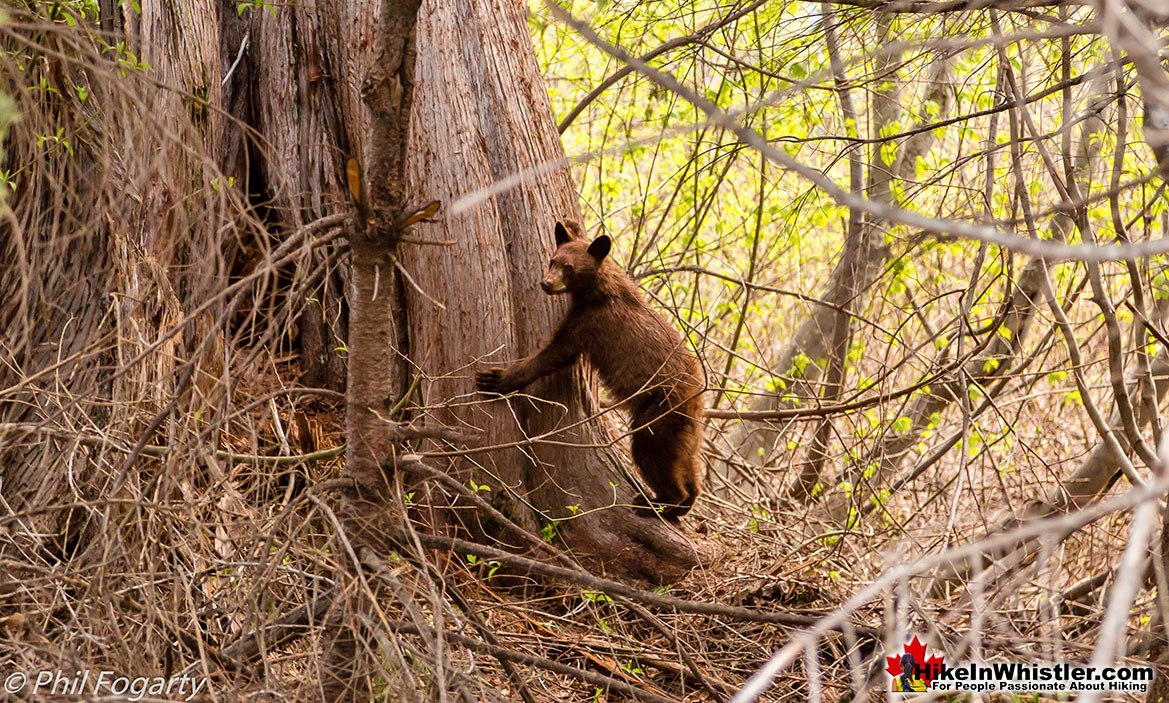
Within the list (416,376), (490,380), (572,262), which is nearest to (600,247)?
(572,262)

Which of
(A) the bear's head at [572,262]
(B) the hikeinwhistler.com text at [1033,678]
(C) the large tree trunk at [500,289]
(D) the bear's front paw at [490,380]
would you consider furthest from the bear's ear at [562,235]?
(B) the hikeinwhistler.com text at [1033,678]

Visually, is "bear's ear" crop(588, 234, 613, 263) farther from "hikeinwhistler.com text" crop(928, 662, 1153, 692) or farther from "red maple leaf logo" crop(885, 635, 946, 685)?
"hikeinwhistler.com text" crop(928, 662, 1153, 692)

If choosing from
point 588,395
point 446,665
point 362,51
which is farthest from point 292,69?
point 446,665

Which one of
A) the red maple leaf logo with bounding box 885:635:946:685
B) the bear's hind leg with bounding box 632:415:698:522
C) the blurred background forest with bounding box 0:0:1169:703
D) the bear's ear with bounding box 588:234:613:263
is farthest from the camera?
the bear's hind leg with bounding box 632:415:698:522

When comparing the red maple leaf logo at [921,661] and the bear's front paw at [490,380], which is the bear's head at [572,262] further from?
the red maple leaf logo at [921,661]

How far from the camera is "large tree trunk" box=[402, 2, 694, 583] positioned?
4.85 m

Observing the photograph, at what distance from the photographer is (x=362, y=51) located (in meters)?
4.89

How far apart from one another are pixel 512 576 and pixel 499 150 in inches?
78.6

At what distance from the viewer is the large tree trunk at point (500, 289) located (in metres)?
4.85

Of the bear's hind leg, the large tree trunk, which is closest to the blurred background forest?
the large tree trunk

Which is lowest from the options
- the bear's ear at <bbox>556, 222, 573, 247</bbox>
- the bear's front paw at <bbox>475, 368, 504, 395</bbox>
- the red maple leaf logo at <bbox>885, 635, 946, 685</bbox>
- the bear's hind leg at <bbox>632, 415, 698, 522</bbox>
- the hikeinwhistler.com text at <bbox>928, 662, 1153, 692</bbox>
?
the hikeinwhistler.com text at <bbox>928, 662, 1153, 692</bbox>

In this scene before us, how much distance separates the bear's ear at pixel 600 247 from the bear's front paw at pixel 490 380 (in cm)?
72

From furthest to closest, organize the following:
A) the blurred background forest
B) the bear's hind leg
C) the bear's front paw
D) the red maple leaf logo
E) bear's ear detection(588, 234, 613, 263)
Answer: the bear's hind leg → bear's ear detection(588, 234, 613, 263) → the bear's front paw → the red maple leaf logo → the blurred background forest

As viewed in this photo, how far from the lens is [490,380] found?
4.89m
